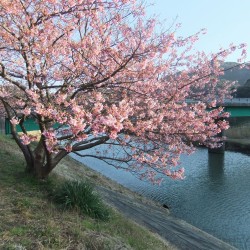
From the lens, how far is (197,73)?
11477 millimetres

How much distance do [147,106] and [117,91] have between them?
3.70 ft

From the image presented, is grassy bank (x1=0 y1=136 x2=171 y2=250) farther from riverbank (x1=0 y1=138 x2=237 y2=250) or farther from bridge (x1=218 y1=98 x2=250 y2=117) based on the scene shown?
bridge (x1=218 y1=98 x2=250 y2=117)

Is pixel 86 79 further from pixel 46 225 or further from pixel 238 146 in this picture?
pixel 238 146

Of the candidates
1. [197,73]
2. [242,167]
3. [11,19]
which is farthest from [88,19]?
[242,167]

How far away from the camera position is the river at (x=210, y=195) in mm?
16750

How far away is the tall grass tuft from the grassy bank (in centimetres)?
23

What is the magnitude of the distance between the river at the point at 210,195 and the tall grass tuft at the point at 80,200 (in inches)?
359

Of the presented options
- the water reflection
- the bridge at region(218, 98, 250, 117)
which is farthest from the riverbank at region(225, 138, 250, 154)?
the water reflection

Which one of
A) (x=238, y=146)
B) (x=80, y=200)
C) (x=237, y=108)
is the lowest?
(x=238, y=146)

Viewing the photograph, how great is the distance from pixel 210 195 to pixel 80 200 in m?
15.9

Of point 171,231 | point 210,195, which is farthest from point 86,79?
point 210,195

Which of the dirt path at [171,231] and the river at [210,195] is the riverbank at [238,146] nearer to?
the river at [210,195]

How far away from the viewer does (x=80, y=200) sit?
28.6 ft

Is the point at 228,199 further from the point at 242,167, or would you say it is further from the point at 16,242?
the point at 16,242
